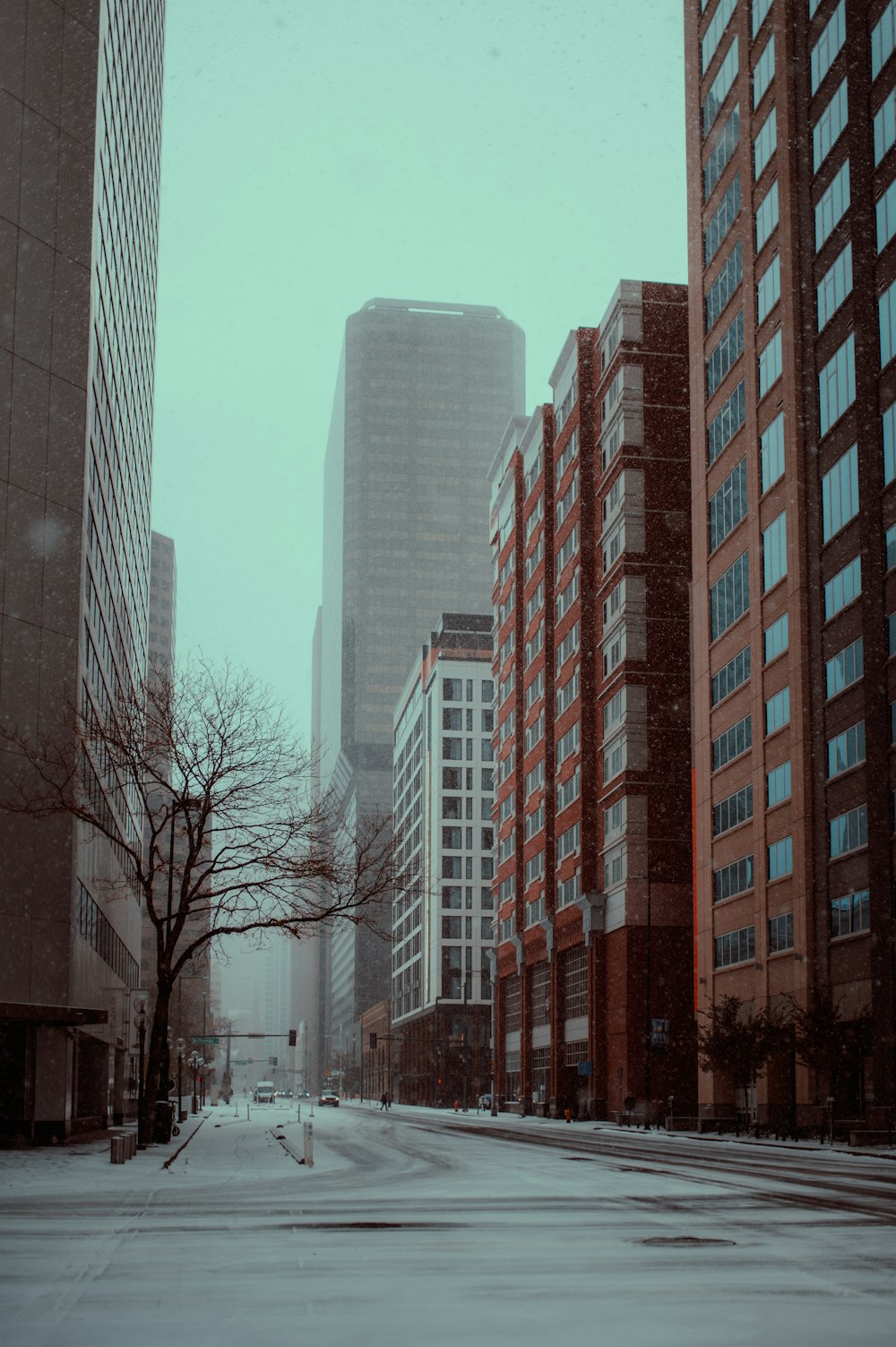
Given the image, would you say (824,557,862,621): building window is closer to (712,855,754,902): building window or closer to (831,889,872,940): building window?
(831,889,872,940): building window

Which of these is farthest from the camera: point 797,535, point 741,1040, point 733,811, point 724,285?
point 724,285

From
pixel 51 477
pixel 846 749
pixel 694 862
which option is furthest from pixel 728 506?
pixel 51 477

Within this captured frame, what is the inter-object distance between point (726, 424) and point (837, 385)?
13607 millimetres

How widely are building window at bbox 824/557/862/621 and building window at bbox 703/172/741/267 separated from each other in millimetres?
22035

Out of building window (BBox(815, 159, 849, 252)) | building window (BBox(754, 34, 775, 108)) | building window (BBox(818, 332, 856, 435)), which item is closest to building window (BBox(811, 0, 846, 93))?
building window (BBox(754, 34, 775, 108))

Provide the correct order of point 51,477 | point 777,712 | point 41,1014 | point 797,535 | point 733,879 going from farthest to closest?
point 733,879
point 777,712
point 797,535
point 51,477
point 41,1014

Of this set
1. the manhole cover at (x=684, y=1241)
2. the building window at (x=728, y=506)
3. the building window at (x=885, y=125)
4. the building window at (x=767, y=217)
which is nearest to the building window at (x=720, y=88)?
the building window at (x=767, y=217)

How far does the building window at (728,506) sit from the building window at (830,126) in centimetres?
1324

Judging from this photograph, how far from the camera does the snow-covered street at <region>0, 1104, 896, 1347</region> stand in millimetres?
10234

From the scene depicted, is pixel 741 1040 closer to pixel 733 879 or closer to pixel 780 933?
pixel 780 933

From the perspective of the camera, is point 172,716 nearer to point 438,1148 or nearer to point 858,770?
point 438,1148

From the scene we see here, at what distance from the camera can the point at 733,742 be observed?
69812 mm

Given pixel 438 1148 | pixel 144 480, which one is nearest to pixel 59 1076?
pixel 438 1148

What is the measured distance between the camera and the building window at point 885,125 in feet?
181
